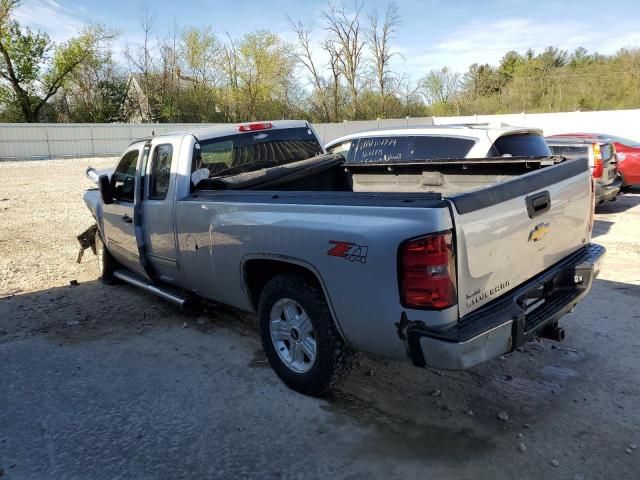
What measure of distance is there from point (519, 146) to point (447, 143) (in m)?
0.96

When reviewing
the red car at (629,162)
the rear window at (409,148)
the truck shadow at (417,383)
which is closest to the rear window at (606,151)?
the red car at (629,162)

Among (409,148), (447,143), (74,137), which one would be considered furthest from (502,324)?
(74,137)

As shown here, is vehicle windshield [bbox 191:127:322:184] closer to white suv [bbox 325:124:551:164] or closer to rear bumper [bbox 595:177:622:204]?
white suv [bbox 325:124:551:164]

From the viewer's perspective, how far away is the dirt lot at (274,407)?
9.57ft

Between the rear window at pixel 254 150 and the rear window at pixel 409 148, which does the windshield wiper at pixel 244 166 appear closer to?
the rear window at pixel 254 150

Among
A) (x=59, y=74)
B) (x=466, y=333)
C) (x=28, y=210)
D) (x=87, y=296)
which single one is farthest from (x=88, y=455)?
(x=59, y=74)

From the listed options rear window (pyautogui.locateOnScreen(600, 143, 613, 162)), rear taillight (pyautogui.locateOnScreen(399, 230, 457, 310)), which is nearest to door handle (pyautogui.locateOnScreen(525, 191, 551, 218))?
rear taillight (pyautogui.locateOnScreen(399, 230, 457, 310))

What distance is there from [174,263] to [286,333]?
1.55 m

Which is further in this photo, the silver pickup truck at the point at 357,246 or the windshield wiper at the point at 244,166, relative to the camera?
the windshield wiper at the point at 244,166

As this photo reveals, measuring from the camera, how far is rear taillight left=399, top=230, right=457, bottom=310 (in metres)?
2.62

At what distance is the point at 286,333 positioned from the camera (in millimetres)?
3691

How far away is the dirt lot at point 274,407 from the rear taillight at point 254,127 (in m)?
1.89

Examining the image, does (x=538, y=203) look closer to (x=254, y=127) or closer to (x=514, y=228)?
(x=514, y=228)

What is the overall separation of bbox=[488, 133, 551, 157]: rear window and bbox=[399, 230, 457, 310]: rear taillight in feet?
14.7
